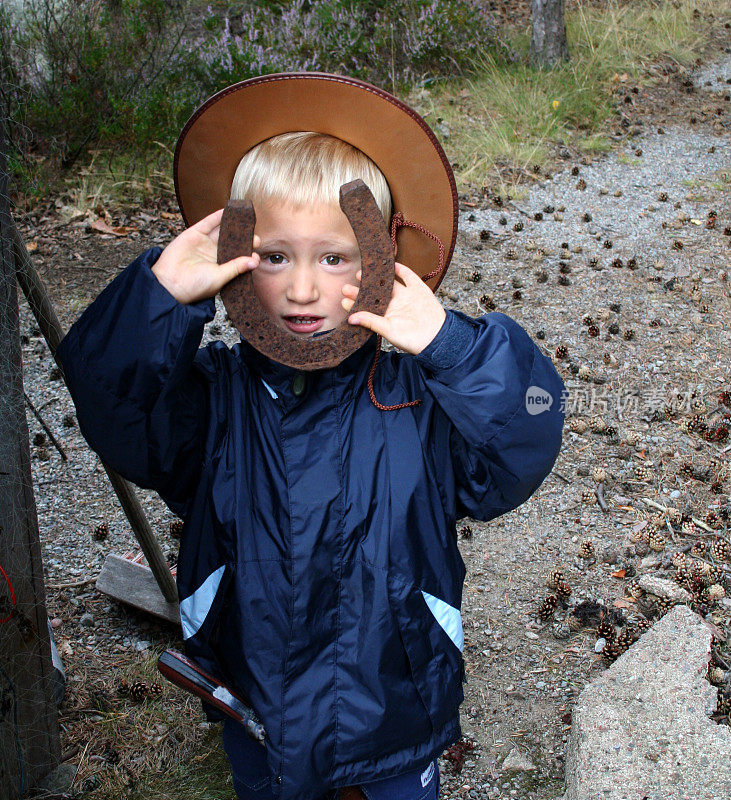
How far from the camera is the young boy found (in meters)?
1.70

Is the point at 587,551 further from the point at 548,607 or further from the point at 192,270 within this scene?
the point at 192,270

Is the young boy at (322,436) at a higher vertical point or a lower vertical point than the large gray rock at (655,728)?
higher

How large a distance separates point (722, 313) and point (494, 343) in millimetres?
3776

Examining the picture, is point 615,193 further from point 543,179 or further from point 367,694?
point 367,694

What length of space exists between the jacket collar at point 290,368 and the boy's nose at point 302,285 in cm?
15

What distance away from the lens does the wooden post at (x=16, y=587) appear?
6.68ft

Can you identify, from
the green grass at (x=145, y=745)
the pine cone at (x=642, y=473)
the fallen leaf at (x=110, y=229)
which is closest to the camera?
the green grass at (x=145, y=745)

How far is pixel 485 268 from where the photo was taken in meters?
5.49

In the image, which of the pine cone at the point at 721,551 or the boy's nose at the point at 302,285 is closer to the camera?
Answer: the boy's nose at the point at 302,285

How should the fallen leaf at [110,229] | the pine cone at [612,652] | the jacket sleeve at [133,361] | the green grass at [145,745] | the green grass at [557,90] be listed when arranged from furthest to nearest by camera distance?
the green grass at [557,90] < the fallen leaf at [110,229] < the pine cone at [612,652] < the green grass at [145,745] < the jacket sleeve at [133,361]

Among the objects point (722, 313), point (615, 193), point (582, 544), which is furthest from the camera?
point (615, 193)

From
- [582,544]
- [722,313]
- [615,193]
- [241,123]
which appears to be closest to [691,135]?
[615,193]

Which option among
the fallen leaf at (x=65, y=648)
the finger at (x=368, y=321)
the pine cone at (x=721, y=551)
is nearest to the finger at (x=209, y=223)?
the finger at (x=368, y=321)

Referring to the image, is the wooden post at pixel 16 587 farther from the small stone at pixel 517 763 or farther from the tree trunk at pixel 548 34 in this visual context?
the tree trunk at pixel 548 34
